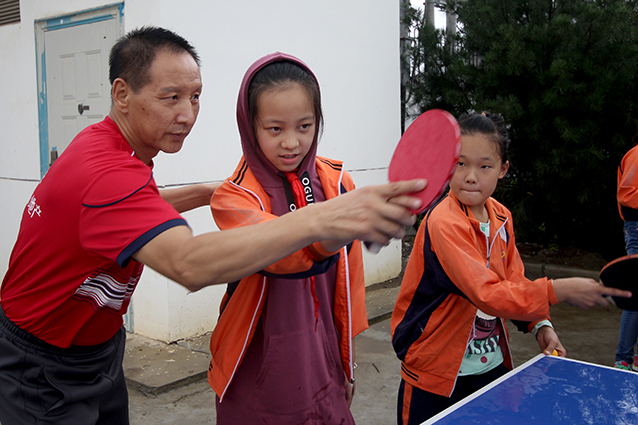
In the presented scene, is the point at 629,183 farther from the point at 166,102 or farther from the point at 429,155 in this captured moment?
the point at 166,102

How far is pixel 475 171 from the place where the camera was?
7.61 feet

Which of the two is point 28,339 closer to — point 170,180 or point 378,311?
point 170,180

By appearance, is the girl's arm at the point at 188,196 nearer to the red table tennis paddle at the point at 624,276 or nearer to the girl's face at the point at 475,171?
the girl's face at the point at 475,171

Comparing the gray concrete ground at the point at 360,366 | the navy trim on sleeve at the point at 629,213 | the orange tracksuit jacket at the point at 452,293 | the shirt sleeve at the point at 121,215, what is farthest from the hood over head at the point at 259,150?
the navy trim on sleeve at the point at 629,213

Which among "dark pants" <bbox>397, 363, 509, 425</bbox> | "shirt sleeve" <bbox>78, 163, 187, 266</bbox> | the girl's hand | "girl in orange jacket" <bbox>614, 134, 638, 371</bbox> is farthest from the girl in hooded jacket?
"girl in orange jacket" <bbox>614, 134, 638, 371</bbox>

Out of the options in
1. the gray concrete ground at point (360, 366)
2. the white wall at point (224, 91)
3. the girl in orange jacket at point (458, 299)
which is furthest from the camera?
the white wall at point (224, 91)

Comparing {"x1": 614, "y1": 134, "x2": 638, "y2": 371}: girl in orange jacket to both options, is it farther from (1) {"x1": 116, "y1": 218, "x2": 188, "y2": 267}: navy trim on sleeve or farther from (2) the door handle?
(2) the door handle

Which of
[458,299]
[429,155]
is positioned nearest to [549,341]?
[458,299]

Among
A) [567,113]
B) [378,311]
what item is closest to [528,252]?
[567,113]

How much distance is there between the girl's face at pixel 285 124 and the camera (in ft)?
5.64

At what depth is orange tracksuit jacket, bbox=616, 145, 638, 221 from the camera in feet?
13.4

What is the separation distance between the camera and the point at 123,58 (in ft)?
5.64

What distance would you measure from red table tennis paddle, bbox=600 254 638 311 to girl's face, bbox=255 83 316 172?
3.33ft

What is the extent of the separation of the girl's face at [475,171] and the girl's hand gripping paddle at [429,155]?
894 mm
